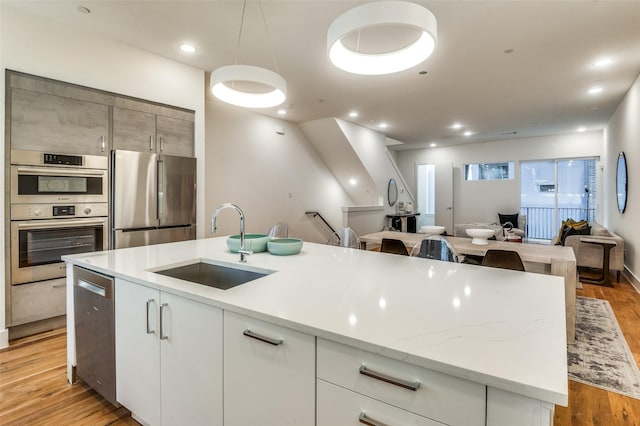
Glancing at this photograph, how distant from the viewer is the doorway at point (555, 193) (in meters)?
7.60

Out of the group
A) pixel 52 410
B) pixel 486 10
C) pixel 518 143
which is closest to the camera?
pixel 52 410

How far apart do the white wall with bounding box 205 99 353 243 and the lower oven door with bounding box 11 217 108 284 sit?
5.07 ft

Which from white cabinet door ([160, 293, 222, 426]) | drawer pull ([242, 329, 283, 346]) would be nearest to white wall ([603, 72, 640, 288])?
drawer pull ([242, 329, 283, 346])

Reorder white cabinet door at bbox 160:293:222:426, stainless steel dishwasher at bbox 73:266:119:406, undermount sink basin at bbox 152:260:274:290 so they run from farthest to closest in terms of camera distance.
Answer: undermount sink basin at bbox 152:260:274:290
stainless steel dishwasher at bbox 73:266:119:406
white cabinet door at bbox 160:293:222:426

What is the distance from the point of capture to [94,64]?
3.06m

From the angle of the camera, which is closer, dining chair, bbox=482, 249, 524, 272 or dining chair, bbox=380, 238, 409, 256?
dining chair, bbox=482, 249, 524, 272

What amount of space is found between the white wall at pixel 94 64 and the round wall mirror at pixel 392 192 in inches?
201

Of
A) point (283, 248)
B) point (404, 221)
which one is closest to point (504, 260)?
point (283, 248)

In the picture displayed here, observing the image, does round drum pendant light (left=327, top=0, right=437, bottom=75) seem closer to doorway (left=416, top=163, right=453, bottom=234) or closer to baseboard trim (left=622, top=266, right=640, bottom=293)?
baseboard trim (left=622, top=266, right=640, bottom=293)

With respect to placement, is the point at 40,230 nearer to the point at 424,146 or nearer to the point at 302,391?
the point at 302,391

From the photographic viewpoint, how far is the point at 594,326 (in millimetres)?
3074

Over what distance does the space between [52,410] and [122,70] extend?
306cm

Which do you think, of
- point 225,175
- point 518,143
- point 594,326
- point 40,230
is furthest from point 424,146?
point 40,230

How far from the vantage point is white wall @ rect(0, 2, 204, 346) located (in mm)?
2625
